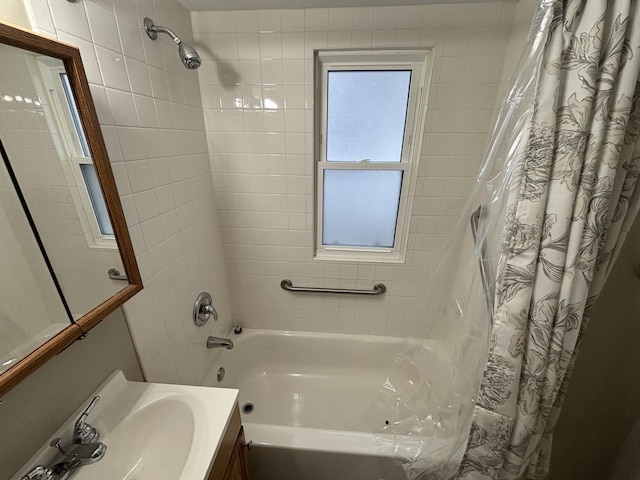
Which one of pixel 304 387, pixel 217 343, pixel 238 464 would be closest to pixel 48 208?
pixel 238 464

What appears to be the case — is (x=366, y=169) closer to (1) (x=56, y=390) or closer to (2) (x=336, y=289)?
(2) (x=336, y=289)

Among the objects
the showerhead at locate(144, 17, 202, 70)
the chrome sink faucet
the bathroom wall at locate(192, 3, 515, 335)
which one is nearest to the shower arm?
the showerhead at locate(144, 17, 202, 70)

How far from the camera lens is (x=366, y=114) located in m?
1.49

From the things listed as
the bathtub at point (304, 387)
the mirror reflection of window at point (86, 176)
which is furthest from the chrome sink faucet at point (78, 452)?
the bathtub at point (304, 387)

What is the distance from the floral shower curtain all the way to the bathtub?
28.1 inches

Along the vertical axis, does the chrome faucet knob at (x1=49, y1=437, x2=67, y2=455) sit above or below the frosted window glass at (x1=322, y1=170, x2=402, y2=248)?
below

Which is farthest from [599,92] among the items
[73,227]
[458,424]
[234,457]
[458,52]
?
[234,457]

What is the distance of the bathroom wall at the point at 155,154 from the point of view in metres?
0.80

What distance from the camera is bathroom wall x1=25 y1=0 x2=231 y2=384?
0.80 meters

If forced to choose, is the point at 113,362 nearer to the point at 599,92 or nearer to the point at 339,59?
the point at 599,92

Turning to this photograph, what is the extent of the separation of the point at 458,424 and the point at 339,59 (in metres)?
1.75

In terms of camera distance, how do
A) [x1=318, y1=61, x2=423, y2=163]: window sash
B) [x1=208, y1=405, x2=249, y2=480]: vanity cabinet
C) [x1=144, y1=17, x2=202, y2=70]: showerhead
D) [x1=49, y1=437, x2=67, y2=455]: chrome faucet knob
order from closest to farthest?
[x1=49, y1=437, x2=67, y2=455]: chrome faucet knob
[x1=208, y1=405, x2=249, y2=480]: vanity cabinet
[x1=144, y1=17, x2=202, y2=70]: showerhead
[x1=318, y1=61, x2=423, y2=163]: window sash

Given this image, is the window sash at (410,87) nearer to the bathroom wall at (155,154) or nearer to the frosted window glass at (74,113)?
the bathroom wall at (155,154)

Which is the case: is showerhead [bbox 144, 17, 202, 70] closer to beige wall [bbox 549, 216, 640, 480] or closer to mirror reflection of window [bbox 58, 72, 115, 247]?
mirror reflection of window [bbox 58, 72, 115, 247]
